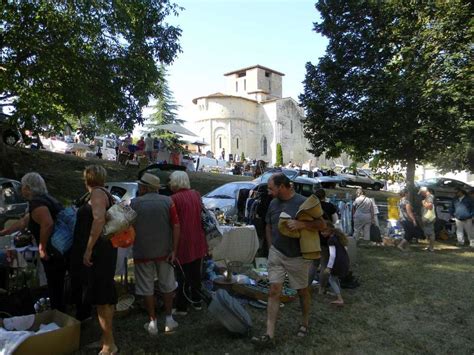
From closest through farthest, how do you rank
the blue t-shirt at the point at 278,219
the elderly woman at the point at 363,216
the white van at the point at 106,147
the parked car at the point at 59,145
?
the blue t-shirt at the point at 278,219
the elderly woman at the point at 363,216
the parked car at the point at 59,145
the white van at the point at 106,147

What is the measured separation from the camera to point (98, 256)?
3.86 meters

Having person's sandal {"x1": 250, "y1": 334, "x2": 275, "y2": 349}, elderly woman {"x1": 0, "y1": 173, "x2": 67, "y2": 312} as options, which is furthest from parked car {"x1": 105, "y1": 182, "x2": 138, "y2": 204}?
person's sandal {"x1": 250, "y1": 334, "x2": 275, "y2": 349}

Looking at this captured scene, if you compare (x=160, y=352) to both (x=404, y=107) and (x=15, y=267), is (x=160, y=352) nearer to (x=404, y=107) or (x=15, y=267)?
(x=15, y=267)

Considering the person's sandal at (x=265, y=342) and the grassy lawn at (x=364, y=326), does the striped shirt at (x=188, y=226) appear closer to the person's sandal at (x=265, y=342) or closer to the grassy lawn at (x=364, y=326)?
the grassy lawn at (x=364, y=326)

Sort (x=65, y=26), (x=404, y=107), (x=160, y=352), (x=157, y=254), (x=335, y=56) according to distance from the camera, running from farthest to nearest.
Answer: (x=335, y=56), (x=404, y=107), (x=65, y=26), (x=157, y=254), (x=160, y=352)

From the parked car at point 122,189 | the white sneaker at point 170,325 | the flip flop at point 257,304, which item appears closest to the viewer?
the white sneaker at point 170,325

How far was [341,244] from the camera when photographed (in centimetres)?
614

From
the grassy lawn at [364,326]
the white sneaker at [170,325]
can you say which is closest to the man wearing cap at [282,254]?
the grassy lawn at [364,326]

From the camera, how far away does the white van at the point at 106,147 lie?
2779 centimetres

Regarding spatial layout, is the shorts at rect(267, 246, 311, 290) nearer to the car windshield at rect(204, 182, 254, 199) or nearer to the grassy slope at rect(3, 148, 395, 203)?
the car windshield at rect(204, 182, 254, 199)

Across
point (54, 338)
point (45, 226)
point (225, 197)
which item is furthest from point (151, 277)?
point (225, 197)

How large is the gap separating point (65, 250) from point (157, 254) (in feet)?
3.17

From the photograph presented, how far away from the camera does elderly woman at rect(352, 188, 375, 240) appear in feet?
36.5

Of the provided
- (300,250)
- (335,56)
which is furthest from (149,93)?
(300,250)
